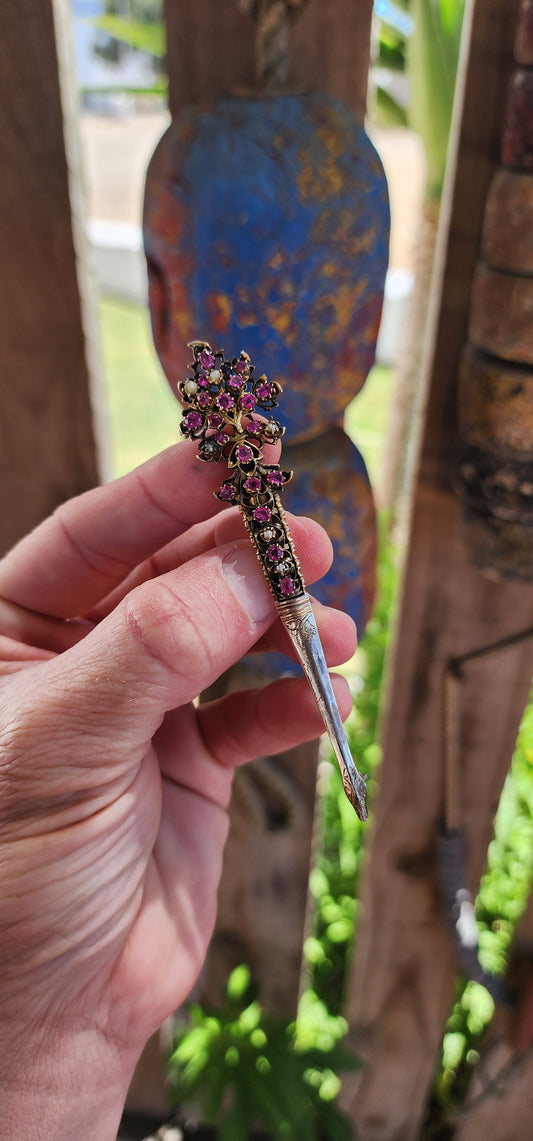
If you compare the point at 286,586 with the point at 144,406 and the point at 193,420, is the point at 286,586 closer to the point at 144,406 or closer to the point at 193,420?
the point at 193,420

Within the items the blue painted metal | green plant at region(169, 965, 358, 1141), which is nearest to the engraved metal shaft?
the blue painted metal

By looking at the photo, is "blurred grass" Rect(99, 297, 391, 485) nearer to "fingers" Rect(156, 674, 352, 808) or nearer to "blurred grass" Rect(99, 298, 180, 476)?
"blurred grass" Rect(99, 298, 180, 476)

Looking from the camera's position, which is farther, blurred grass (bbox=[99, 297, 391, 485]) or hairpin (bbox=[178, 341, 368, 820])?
blurred grass (bbox=[99, 297, 391, 485])

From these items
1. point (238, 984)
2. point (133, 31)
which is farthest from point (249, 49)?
point (238, 984)

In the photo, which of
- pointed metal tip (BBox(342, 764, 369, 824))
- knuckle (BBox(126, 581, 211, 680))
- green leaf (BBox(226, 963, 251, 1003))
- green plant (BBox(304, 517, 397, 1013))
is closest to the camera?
knuckle (BBox(126, 581, 211, 680))

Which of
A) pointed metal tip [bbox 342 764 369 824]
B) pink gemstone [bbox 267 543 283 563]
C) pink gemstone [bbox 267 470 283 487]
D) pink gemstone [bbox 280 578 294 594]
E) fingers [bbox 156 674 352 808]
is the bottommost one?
fingers [bbox 156 674 352 808]

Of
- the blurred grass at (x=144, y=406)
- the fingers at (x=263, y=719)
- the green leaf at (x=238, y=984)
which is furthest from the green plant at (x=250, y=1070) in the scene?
the blurred grass at (x=144, y=406)

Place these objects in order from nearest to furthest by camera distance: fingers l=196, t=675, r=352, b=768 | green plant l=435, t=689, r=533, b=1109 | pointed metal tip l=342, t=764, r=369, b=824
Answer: pointed metal tip l=342, t=764, r=369, b=824 < fingers l=196, t=675, r=352, b=768 < green plant l=435, t=689, r=533, b=1109
